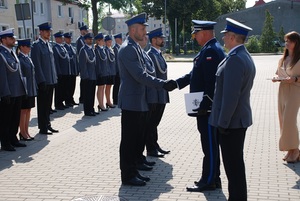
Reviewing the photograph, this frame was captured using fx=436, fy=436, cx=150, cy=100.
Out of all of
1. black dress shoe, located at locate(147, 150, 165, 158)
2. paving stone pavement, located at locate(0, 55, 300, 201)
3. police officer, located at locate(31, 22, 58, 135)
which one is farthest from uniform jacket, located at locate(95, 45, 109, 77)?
black dress shoe, located at locate(147, 150, 165, 158)

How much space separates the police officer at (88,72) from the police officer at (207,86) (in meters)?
6.37

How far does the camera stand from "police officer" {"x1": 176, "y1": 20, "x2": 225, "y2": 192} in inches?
205

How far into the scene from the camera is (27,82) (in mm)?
8406

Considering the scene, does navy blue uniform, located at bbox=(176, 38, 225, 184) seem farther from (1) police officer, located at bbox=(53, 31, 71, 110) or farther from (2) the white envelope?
(1) police officer, located at bbox=(53, 31, 71, 110)

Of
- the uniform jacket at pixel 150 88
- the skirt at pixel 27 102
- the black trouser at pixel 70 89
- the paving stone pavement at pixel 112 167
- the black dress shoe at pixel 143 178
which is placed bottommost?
the paving stone pavement at pixel 112 167

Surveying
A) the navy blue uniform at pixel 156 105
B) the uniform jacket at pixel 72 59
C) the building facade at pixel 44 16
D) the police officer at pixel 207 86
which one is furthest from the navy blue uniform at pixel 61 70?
the building facade at pixel 44 16

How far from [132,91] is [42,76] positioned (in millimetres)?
3933

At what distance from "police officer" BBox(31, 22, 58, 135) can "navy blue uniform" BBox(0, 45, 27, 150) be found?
3.24ft

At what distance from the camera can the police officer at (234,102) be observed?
14.1 feet

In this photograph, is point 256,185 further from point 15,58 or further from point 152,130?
point 15,58

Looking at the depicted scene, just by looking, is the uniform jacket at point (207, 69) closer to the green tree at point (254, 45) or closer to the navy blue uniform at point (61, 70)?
the navy blue uniform at point (61, 70)

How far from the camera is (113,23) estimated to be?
18.4 m

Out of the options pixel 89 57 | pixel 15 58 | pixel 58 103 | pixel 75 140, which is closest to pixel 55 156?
pixel 75 140

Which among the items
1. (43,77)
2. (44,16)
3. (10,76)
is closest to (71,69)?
(43,77)
